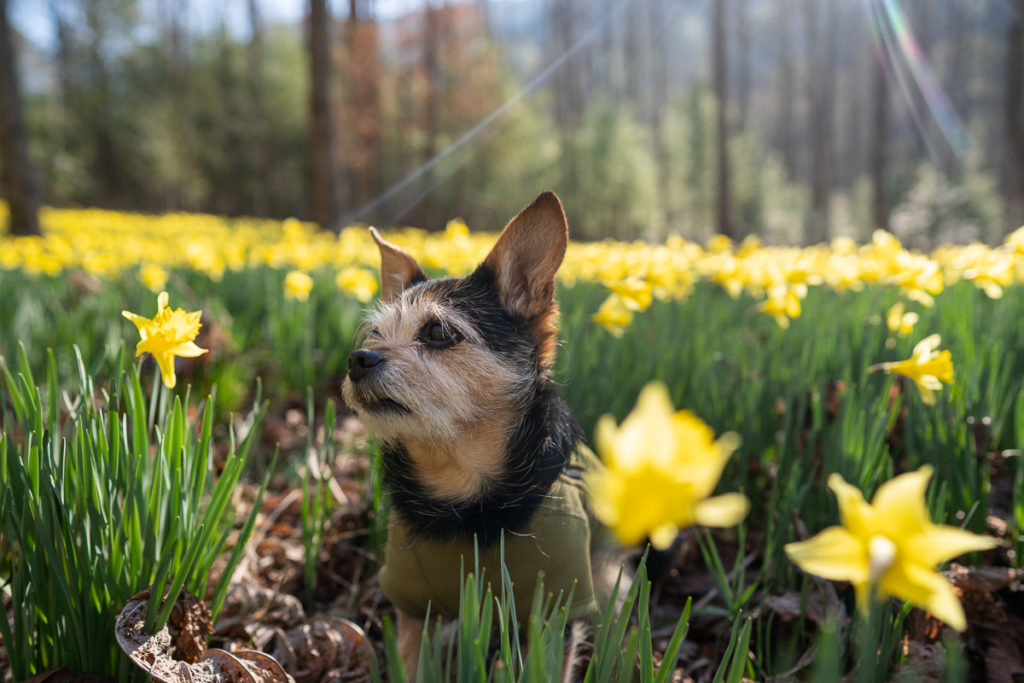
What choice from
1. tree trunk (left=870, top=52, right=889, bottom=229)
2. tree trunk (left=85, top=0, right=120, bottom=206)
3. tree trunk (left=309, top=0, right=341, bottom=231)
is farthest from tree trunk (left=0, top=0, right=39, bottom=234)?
tree trunk (left=85, top=0, right=120, bottom=206)

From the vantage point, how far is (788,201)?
3048 cm

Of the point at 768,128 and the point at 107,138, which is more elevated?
the point at 768,128

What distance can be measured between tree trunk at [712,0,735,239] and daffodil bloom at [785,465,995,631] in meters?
16.8

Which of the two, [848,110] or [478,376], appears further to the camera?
[848,110]

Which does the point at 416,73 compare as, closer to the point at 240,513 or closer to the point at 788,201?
the point at 788,201

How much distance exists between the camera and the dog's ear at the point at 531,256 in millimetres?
1410

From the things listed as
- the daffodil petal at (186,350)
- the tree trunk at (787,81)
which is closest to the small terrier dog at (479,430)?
the daffodil petal at (186,350)

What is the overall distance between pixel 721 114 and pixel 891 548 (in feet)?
58.0

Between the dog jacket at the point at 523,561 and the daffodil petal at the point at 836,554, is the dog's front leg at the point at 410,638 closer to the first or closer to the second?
the dog jacket at the point at 523,561

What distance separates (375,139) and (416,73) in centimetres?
390

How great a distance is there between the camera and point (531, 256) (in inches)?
61.9

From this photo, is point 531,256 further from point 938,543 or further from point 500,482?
point 938,543

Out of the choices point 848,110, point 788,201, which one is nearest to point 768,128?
point 848,110

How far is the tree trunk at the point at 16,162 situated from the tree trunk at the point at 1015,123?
16.0 m
